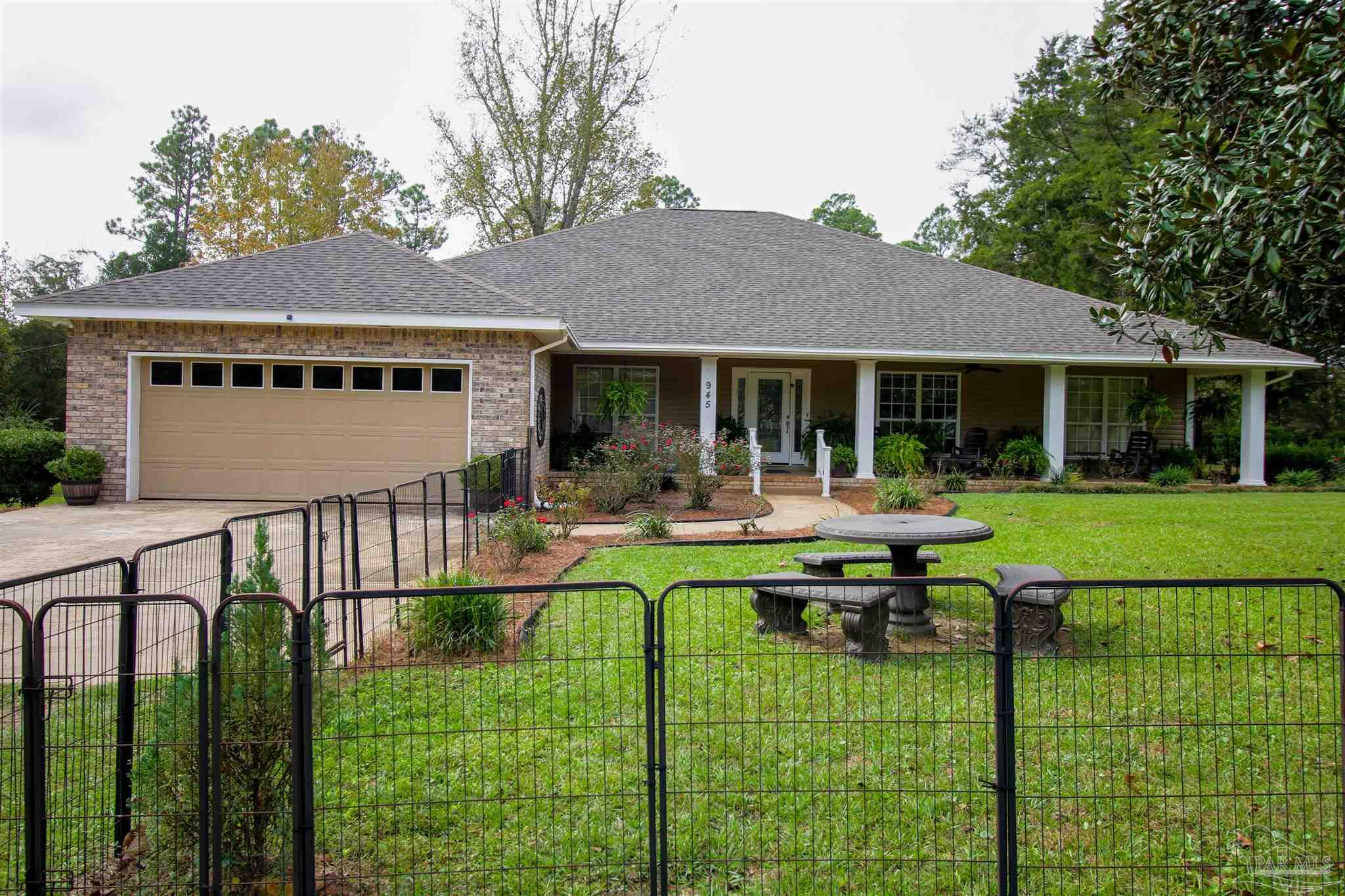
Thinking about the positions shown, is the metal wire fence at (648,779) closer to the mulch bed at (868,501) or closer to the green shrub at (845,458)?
the mulch bed at (868,501)

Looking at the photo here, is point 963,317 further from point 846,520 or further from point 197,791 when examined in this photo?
point 197,791

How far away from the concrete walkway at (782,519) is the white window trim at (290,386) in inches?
224

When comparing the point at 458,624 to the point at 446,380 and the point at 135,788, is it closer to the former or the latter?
the point at 135,788

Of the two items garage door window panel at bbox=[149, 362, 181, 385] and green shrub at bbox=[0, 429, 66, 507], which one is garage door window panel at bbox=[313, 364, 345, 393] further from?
green shrub at bbox=[0, 429, 66, 507]

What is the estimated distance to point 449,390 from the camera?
1527 centimetres

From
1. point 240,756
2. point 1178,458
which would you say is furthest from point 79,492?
point 1178,458

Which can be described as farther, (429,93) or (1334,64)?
(429,93)

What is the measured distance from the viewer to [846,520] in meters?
7.53

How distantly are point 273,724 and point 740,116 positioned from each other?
36.3 meters

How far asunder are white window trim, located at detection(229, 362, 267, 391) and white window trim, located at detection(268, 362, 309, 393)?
9cm

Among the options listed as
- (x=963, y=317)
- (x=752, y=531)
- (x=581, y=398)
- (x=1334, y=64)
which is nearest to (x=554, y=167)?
(x=581, y=398)

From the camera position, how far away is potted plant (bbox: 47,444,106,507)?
14430mm

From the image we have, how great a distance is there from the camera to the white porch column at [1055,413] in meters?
18.7

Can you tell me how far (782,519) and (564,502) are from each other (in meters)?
3.28
